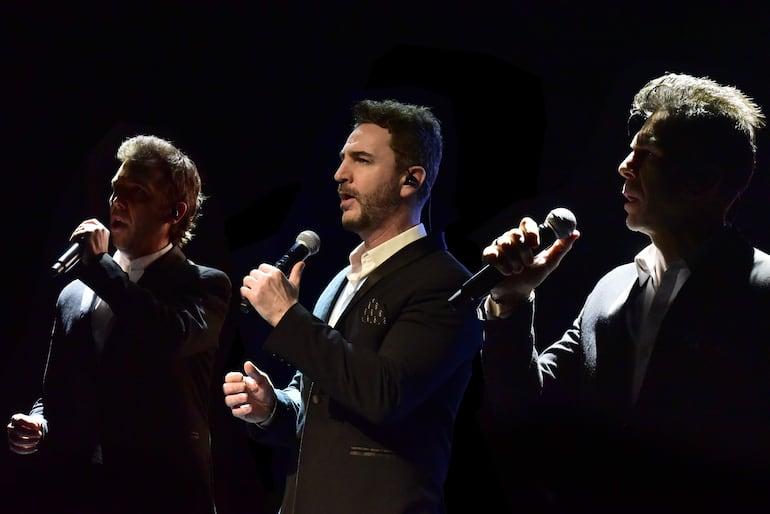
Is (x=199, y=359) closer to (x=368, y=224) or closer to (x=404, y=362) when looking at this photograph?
(x=368, y=224)

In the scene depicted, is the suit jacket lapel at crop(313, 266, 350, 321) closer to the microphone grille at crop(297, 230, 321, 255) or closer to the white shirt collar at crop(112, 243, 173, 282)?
the microphone grille at crop(297, 230, 321, 255)

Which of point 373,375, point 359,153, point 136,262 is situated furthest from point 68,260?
point 373,375

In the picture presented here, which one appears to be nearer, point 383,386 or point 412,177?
point 383,386

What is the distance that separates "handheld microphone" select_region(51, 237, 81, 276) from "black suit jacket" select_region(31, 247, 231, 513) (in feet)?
0.20

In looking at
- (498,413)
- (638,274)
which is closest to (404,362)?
(498,413)

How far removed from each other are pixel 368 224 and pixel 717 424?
3.42 ft

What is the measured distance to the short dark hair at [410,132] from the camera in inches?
104

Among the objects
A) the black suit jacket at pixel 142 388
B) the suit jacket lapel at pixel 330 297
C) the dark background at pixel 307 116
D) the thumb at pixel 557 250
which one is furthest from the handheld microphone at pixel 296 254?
the black suit jacket at pixel 142 388

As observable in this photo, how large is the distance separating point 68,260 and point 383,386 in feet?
4.51

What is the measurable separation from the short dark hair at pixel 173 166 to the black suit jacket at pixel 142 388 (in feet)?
0.71

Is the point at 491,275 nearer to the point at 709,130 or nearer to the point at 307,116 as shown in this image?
the point at 709,130

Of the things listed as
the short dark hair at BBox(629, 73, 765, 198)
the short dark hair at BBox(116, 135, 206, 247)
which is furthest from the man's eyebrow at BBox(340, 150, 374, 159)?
the short dark hair at BBox(116, 135, 206, 247)

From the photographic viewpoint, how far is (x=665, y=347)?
7.96ft

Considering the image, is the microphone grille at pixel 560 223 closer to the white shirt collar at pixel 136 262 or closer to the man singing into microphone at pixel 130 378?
the man singing into microphone at pixel 130 378
